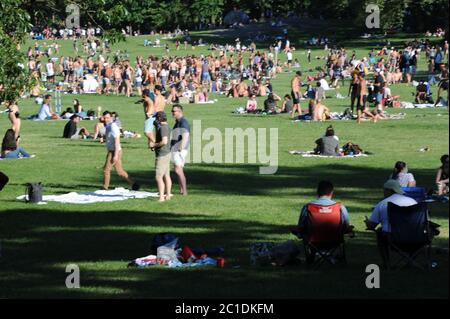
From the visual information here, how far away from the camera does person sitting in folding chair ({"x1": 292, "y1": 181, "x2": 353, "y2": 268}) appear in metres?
14.5

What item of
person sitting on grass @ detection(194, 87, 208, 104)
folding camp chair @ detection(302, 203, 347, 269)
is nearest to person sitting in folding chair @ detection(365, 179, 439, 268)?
folding camp chair @ detection(302, 203, 347, 269)

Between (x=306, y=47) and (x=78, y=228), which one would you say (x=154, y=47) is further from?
(x=78, y=228)

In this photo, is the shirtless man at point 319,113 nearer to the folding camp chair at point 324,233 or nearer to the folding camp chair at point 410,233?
the folding camp chair at point 324,233

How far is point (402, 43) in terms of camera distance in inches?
3553

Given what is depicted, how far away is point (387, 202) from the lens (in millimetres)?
14578

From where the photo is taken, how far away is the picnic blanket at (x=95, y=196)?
888 inches

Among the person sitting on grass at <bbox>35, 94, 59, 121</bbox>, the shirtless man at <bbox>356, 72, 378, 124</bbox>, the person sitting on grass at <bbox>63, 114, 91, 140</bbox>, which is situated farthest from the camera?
the person sitting on grass at <bbox>35, 94, 59, 121</bbox>

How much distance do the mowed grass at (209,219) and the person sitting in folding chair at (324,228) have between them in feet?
0.82

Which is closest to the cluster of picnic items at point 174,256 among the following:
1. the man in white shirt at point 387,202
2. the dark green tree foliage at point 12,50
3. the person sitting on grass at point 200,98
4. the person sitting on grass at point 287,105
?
the man in white shirt at point 387,202

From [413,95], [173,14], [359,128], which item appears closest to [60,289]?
[359,128]

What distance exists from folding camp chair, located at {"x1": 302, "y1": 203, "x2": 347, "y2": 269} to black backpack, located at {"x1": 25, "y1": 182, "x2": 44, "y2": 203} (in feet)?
28.7

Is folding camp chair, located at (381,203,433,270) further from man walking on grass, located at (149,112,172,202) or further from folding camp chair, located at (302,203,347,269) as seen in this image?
man walking on grass, located at (149,112,172,202)

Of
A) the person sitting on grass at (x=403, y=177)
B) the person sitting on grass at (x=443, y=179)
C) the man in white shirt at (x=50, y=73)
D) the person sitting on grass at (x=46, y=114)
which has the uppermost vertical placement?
the person sitting on grass at (x=403, y=177)

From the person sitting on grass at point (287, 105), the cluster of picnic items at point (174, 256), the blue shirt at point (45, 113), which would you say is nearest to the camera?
the cluster of picnic items at point (174, 256)
